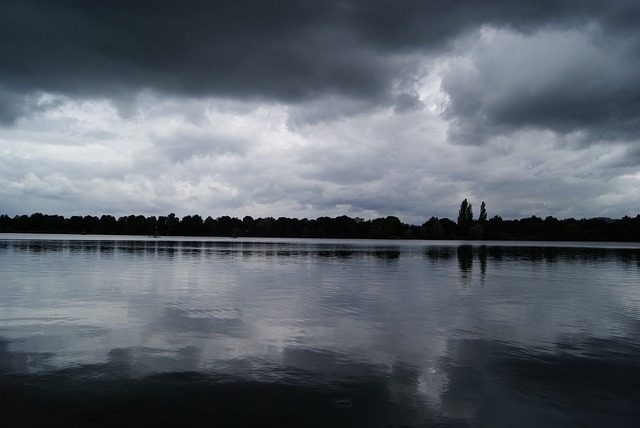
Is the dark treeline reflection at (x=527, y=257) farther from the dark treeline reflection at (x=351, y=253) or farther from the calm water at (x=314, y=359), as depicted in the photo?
the calm water at (x=314, y=359)

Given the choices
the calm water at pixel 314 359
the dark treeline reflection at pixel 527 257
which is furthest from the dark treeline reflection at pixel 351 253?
the calm water at pixel 314 359

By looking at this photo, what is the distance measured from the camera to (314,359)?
1315cm

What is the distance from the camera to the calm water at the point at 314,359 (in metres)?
9.36

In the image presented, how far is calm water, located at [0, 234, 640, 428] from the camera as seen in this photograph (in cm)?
936

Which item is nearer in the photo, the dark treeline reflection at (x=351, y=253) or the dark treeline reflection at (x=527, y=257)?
the dark treeline reflection at (x=527, y=257)

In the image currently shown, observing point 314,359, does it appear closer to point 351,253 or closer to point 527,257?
point 351,253

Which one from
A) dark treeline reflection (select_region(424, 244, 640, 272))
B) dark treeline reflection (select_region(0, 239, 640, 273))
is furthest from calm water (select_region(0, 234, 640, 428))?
dark treeline reflection (select_region(424, 244, 640, 272))

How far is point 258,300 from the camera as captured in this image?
24297 mm

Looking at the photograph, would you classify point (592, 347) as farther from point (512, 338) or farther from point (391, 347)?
point (391, 347)

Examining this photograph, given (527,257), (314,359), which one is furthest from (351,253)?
(314,359)

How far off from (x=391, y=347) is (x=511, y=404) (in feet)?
16.6

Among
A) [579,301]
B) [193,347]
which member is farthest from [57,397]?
[579,301]

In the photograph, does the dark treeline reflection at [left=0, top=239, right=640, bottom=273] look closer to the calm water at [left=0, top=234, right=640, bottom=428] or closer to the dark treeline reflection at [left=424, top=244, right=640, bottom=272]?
the dark treeline reflection at [left=424, top=244, right=640, bottom=272]

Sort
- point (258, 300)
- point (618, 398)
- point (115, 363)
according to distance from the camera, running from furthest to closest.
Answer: point (258, 300) < point (115, 363) < point (618, 398)
